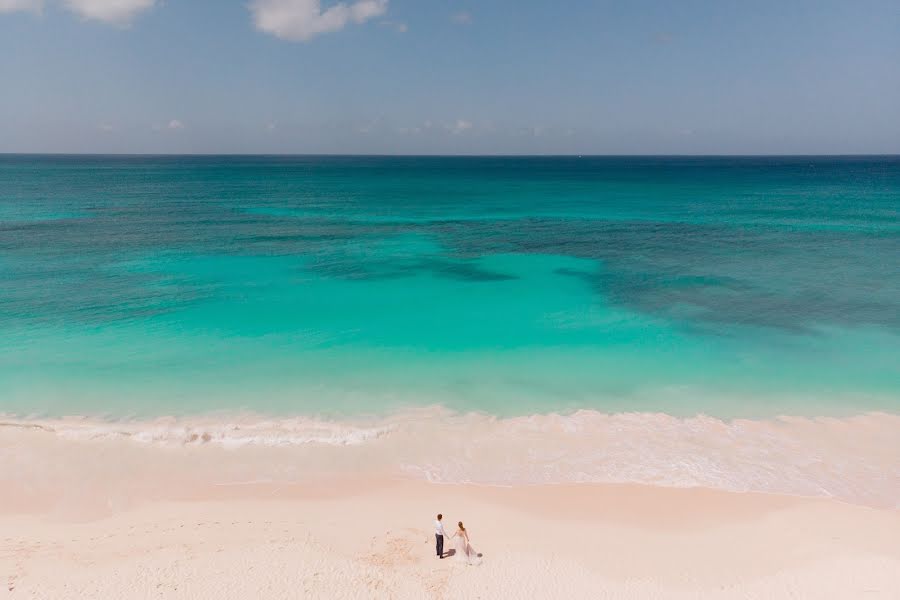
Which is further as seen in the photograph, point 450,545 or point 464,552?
point 450,545

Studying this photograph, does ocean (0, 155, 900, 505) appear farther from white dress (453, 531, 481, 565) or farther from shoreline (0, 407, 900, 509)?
white dress (453, 531, 481, 565)

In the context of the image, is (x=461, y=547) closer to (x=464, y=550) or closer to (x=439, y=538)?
(x=464, y=550)

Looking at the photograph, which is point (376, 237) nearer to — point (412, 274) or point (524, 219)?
point (412, 274)

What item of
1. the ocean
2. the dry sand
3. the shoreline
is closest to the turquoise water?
the ocean

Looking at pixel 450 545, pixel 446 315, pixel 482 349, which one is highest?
pixel 446 315

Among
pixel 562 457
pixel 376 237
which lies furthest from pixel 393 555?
pixel 376 237

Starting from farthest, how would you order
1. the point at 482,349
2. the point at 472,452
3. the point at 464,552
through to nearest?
the point at 482,349 < the point at 472,452 < the point at 464,552

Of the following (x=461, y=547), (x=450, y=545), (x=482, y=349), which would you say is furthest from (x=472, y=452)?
(x=482, y=349)
